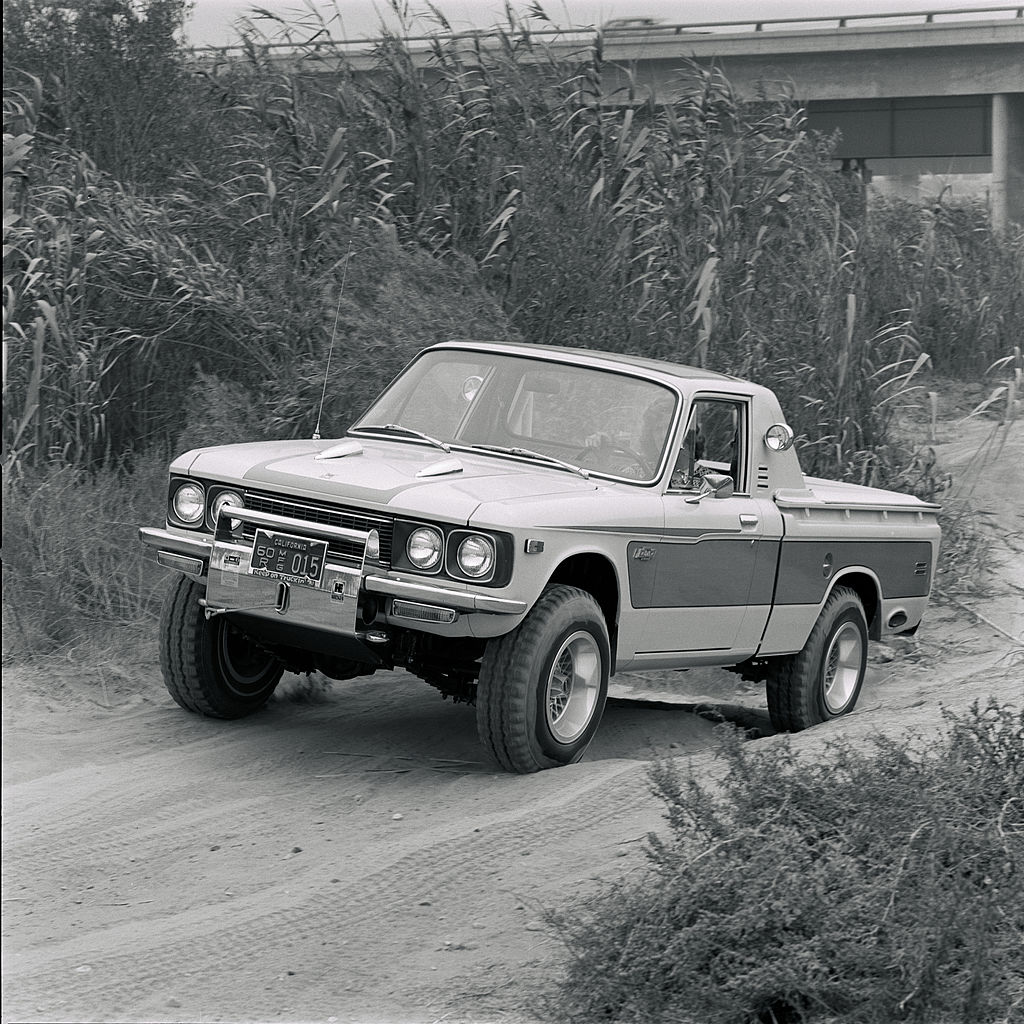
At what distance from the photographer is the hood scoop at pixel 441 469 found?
6168mm

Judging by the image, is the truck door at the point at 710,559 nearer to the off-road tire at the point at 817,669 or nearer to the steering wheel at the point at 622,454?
the steering wheel at the point at 622,454

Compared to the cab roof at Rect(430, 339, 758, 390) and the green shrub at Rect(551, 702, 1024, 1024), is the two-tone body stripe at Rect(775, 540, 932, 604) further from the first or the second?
the green shrub at Rect(551, 702, 1024, 1024)

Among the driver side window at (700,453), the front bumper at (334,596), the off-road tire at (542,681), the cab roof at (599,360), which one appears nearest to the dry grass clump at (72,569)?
the front bumper at (334,596)

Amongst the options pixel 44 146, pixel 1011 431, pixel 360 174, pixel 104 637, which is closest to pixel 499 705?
pixel 104 637

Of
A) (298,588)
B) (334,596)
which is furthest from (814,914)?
(298,588)

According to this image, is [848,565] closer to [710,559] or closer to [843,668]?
[843,668]

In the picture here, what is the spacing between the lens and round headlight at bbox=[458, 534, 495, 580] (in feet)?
19.0

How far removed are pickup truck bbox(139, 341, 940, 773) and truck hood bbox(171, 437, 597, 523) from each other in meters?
0.01

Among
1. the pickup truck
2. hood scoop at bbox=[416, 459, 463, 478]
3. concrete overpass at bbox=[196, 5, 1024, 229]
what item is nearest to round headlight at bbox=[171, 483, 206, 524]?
the pickup truck

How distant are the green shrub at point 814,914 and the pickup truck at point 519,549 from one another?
1.27m

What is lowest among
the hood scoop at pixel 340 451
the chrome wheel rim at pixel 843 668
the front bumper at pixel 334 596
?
the chrome wheel rim at pixel 843 668

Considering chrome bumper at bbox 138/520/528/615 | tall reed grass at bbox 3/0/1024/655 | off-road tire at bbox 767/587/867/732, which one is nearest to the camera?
chrome bumper at bbox 138/520/528/615

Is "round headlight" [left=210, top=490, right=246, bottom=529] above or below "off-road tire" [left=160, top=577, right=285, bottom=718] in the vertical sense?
above

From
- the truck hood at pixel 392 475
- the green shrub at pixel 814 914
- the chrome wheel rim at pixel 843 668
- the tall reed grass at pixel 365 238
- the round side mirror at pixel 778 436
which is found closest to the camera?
the green shrub at pixel 814 914
